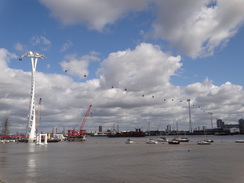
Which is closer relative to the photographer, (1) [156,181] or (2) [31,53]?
(1) [156,181]

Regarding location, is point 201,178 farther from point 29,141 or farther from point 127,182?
point 29,141

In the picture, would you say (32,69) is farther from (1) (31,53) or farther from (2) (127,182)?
(2) (127,182)

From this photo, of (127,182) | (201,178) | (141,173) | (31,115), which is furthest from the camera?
(31,115)

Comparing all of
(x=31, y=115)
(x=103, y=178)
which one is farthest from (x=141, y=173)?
(x=31, y=115)

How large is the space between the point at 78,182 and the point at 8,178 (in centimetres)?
1002

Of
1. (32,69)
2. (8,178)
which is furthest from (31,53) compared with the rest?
(8,178)

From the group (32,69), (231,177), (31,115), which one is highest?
(32,69)

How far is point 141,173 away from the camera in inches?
1521

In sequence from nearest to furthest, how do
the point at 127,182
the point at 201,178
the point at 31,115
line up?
the point at 127,182, the point at 201,178, the point at 31,115

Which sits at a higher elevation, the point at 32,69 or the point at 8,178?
the point at 32,69

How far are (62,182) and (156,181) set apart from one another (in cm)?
1120

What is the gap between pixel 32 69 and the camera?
165 meters

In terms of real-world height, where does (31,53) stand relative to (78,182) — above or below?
above

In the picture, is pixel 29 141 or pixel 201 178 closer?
pixel 201 178
